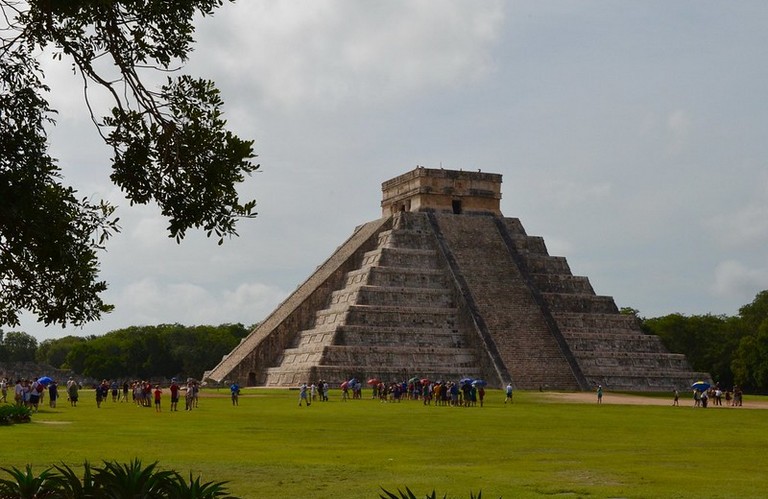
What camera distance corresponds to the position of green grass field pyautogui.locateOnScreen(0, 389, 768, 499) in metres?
13.2

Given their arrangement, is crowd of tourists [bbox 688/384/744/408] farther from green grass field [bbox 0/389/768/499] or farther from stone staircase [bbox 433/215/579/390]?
green grass field [bbox 0/389/768/499]

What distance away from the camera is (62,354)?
122250 millimetres

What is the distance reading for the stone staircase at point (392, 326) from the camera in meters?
45.5

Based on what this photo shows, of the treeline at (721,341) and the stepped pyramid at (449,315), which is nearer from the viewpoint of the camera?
the stepped pyramid at (449,315)

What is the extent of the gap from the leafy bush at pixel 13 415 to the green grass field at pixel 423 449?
0.54 m

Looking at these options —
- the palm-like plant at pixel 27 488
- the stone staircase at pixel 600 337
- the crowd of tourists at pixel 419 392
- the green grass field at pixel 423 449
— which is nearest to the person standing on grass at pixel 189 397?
the green grass field at pixel 423 449

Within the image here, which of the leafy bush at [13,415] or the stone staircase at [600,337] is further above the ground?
the stone staircase at [600,337]

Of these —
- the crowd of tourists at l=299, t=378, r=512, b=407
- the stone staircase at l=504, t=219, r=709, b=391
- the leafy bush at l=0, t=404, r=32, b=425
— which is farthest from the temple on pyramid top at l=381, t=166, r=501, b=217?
the leafy bush at l=0, t=404, r=32, b=425

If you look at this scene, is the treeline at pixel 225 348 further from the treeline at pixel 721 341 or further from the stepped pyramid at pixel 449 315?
the stepped pyramid at pixel 449 315

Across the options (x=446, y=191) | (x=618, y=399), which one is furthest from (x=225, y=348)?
(x=618, y=399)

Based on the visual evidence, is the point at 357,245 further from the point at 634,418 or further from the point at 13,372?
the point at 13,372

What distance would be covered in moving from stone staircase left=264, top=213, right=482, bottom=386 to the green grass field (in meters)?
13.2

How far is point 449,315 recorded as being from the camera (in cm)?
4997

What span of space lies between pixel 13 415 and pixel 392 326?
24.7 meters
